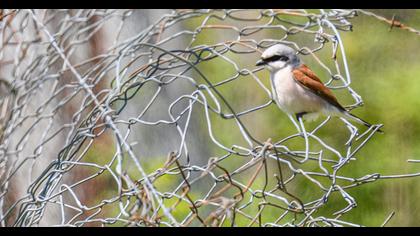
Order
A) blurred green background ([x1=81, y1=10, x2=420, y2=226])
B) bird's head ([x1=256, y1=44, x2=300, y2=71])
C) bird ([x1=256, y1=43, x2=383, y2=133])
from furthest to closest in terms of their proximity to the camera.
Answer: blurred green background ([x1=81, y1=10, x2=420, y2=226]) → bird ([x1=256, y1=43, x2=383, y2=133]) → bird's head ([x1=256, y1=44, x2=300, y2=71])

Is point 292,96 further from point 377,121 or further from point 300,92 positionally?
point 377,121

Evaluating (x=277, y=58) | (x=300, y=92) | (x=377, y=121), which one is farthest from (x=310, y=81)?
(x=377, y=121)

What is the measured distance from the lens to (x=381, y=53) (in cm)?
368

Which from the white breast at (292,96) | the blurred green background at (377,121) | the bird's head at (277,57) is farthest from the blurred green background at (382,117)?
the bird's head at (277,57)

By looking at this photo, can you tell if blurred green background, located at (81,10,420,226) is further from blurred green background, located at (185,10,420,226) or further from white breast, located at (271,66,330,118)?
white breast, located at (271,66,330,118)

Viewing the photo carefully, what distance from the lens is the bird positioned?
2.00 m

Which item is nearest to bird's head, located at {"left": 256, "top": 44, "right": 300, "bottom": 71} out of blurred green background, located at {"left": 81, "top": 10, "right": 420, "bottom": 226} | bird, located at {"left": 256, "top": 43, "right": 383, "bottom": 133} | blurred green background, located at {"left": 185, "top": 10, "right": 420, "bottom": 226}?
bird, located at {"left": 256, "top": 43, "right": 383, "bottom": 133}

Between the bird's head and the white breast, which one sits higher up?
the bird's head

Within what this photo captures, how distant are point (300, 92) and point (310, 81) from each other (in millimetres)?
42

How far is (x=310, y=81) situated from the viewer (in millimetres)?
2078

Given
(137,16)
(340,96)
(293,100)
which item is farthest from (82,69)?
(293,100)
